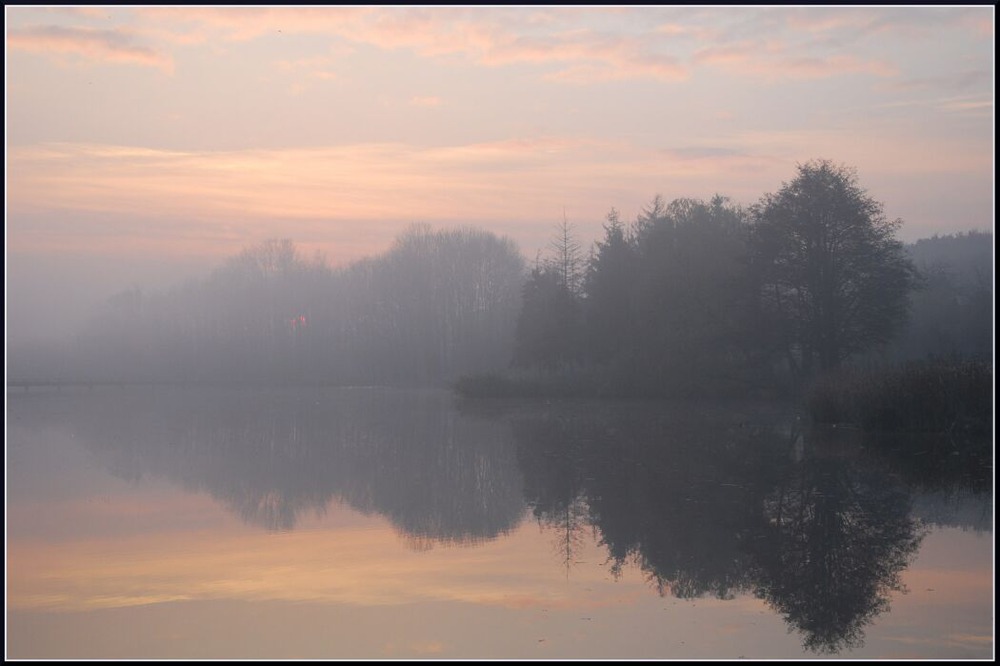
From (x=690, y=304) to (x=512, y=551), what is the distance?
34.0 metres

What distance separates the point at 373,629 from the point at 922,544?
21.1 feet

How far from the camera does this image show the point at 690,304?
44.3 metres

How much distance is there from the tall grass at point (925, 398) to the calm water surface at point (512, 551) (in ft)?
3.26

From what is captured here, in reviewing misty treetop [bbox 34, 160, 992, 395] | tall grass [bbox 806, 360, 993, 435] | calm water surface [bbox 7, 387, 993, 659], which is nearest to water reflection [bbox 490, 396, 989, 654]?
calm water surface [bbox 7, 387, 993, 659]

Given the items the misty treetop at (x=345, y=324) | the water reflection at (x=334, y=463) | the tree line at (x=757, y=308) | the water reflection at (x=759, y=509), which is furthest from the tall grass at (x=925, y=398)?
the misty treetop at (x=345, y=324)

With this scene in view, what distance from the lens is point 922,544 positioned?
37.3ft

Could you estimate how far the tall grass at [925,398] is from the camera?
830 inches

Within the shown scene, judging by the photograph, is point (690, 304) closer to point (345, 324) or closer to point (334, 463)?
point (334, 463)

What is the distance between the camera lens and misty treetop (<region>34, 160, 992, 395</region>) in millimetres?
40562

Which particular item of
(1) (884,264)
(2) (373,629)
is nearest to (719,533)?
(2) (373,629)

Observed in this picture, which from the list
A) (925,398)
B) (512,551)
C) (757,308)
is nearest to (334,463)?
(512,551)

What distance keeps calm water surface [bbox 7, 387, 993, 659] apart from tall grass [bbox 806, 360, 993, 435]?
0.99 m

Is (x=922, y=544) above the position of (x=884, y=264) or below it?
below

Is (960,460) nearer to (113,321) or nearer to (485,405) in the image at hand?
(485,405)
